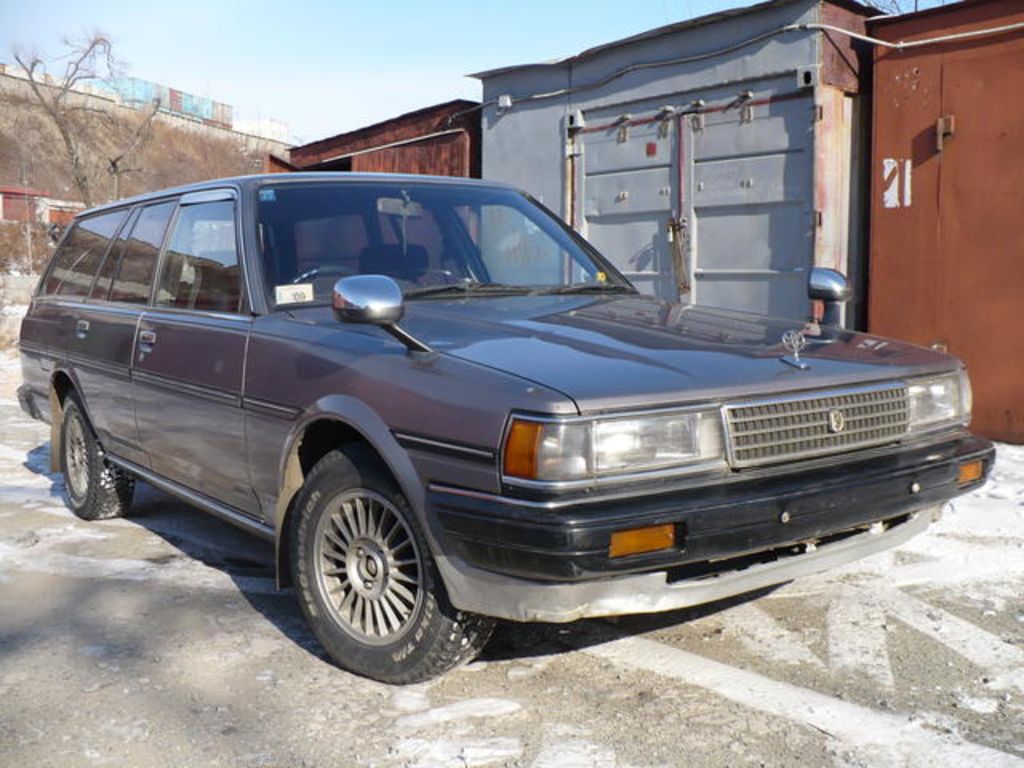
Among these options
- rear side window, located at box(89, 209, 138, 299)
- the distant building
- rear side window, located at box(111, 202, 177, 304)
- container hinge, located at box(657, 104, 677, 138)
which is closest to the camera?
rear side window, located at box(111, 202, 177, 304)

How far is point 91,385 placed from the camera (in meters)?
5.00

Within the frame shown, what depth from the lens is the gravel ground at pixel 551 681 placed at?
2693 millimetres

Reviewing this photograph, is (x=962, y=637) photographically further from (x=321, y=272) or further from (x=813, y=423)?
(x=321, y=272)

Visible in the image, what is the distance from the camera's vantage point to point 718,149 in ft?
26.0

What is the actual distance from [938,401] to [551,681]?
1.56m

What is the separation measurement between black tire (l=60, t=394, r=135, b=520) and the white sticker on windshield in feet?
5.95

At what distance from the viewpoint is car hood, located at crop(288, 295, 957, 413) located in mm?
2701

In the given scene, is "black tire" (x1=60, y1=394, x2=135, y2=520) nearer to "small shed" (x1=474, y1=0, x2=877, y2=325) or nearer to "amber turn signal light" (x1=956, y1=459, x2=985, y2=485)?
"amber turn signal light" (x1=956, y1=459, x2=985, y2=485)

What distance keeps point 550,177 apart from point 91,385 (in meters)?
5.35

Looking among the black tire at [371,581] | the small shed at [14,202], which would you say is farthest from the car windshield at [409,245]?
the small shed at [14,202]

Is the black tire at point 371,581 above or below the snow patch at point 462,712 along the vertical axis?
above

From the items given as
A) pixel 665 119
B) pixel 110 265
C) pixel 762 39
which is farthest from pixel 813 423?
pixel 665 119

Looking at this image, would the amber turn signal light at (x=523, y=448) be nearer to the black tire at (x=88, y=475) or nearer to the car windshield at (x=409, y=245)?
the car windshield at (x=409, y=245)

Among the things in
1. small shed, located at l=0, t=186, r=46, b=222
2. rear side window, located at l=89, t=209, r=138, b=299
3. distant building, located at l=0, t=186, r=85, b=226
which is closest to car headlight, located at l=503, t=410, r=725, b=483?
rear side window, located at l=89, t=209, r=138, b=299
